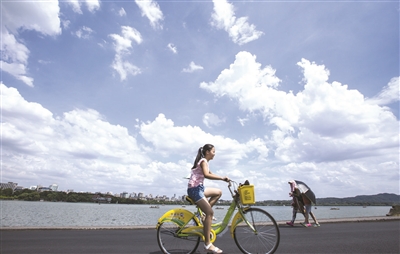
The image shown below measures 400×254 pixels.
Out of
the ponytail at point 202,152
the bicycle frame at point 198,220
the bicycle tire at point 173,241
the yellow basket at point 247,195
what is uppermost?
the ponytail at point 202,152

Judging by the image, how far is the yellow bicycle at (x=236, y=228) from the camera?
5047 mm

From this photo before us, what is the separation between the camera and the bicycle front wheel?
498 cm

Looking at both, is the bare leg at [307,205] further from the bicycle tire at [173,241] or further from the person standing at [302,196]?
the bicycle tire at [173,241]

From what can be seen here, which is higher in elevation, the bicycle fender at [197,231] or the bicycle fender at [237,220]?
the bicycle fender at [237,220]

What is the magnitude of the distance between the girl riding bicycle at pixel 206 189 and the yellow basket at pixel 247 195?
0.41m

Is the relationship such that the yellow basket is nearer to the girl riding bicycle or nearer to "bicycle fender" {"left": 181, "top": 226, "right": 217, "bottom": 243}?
the girl riding bicycle

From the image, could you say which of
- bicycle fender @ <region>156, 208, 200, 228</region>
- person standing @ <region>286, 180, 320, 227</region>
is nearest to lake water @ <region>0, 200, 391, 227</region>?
bicycle fender @ <region>156, 208, 200, 228</region>

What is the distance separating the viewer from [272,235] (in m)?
4.99

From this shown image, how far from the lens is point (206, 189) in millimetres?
5395

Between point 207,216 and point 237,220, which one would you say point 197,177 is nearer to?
point 207,216

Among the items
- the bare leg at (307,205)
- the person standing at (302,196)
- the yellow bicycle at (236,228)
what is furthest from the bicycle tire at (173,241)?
the bare leg at (307,205)

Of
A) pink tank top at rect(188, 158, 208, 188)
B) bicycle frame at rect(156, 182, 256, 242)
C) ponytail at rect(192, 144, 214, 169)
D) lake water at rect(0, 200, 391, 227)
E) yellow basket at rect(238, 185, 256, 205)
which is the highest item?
ponytail at rect(192, 144, 214, 169)

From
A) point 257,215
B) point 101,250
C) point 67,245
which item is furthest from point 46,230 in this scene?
point 257,215

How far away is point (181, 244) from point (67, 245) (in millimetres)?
3838
